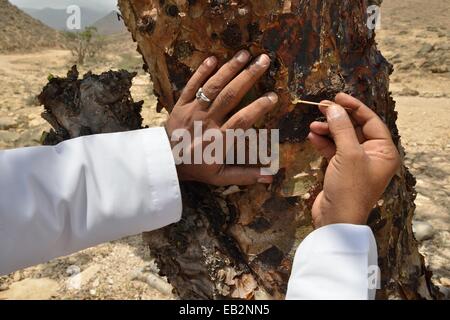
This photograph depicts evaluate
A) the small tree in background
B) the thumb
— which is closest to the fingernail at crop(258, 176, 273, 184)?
the thumb

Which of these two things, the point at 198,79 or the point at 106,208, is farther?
the point at 198,79

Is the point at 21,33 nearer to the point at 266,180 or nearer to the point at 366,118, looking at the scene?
Result: the point at 266,180

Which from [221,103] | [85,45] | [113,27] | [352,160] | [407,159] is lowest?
[407,159]

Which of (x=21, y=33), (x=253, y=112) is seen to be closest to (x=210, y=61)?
(x=253, y=112)

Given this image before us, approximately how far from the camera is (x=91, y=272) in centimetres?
267

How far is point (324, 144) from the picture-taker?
117 centimetres

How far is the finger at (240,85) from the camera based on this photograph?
117 cm

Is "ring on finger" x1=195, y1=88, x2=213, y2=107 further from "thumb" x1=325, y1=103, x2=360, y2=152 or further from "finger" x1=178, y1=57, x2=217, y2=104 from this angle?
"thumb" x1=325, y1=103, x2=360, y2=152

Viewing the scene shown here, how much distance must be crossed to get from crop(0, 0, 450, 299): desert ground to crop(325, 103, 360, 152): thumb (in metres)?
1.54

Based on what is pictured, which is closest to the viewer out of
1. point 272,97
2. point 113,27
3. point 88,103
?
point 272,97

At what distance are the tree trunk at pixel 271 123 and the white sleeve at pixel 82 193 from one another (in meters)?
0.23

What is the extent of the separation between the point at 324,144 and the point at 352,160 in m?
0.15
